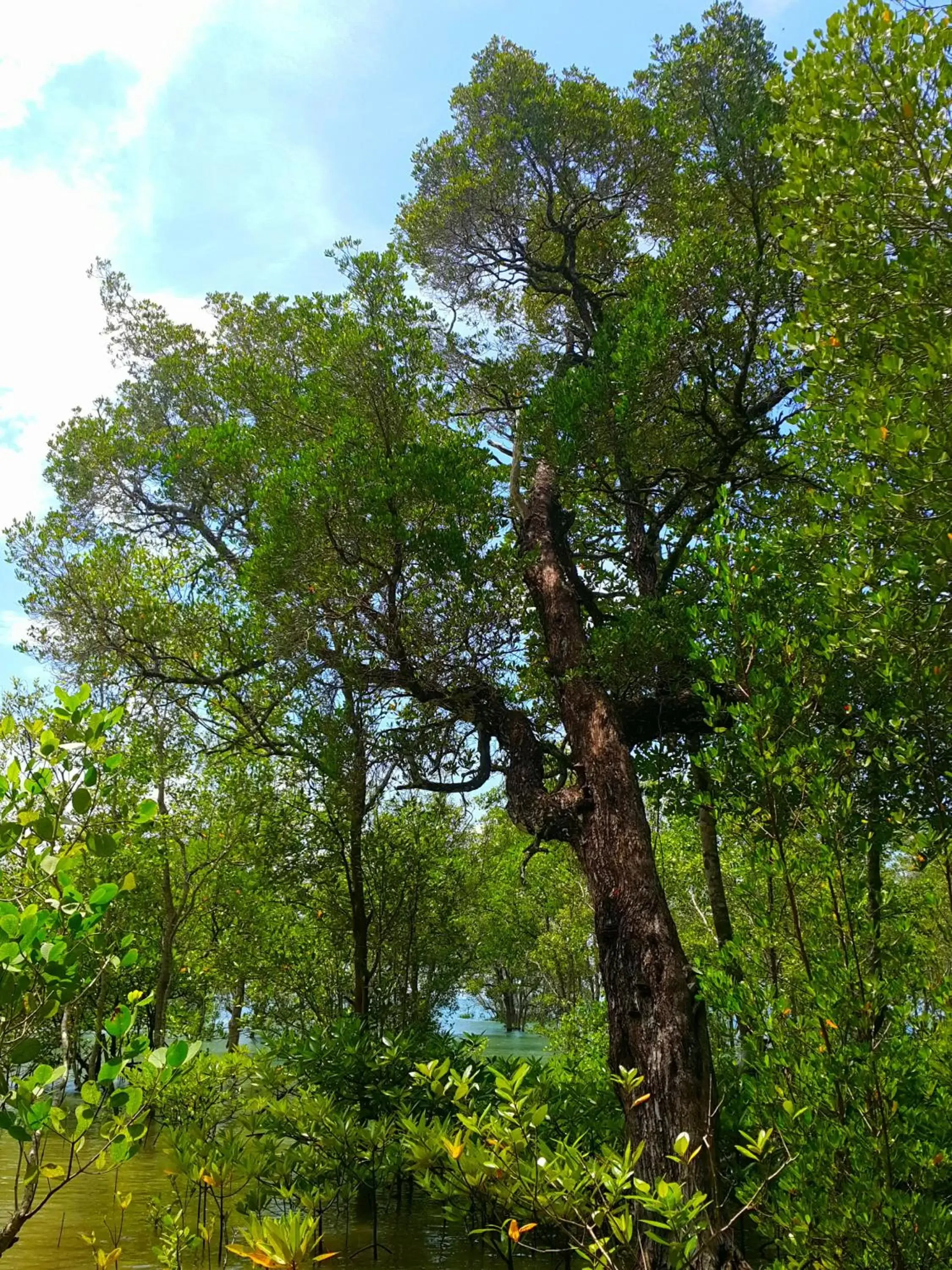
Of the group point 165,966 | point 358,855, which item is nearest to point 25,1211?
point 358,855

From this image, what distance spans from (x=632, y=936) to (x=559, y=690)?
2593 millimetres

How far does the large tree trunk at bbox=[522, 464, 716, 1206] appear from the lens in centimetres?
530

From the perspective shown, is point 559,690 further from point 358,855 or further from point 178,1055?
point 178,1055

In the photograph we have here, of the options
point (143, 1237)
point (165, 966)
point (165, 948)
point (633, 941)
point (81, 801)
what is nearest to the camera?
point (81, 801)

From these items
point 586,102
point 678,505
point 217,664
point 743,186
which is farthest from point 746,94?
point 217,664

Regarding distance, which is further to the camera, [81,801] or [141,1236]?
[141,1236]

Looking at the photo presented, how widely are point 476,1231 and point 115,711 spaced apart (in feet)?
7.32

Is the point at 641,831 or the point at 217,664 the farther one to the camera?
the point at 217,664

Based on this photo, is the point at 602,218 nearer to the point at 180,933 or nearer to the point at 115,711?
the point at 115,711

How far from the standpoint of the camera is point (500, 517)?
30.8ft

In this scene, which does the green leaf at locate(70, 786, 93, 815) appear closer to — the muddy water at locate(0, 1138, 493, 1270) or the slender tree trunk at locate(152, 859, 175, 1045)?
the muddy water at locate(0, 1138, 493, 1270)

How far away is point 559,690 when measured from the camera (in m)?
7.85

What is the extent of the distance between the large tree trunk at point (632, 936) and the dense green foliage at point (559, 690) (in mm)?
36

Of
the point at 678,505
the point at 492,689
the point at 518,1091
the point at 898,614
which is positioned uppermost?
the point at 678,505
